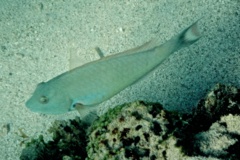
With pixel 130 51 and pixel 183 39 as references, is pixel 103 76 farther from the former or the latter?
pixel 183 39

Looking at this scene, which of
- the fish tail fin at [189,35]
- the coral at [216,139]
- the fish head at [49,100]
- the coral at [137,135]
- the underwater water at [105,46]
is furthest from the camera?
the underwater water at [105,46]

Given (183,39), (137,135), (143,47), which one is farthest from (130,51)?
(137,135)

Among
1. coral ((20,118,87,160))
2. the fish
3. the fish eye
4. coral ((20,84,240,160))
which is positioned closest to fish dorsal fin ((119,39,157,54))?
the fish

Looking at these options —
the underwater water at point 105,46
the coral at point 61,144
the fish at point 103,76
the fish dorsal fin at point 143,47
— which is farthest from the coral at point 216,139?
the coral at point 61,144

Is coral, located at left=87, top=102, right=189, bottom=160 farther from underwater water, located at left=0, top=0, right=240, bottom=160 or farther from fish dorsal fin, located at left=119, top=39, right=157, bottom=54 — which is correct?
underwater water, located at left=0, top=0, right=240, bottom=160

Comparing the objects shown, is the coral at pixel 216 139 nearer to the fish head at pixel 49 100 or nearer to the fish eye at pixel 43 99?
the fish head at pixel 49 100

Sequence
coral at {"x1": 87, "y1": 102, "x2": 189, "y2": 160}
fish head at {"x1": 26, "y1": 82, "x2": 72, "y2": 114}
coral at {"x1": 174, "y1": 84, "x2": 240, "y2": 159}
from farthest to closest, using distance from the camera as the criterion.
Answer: fish head at {"x1": 26, "y1": 82, "x2": 72, "y2": 114}
coral at {"x1": 87, "y1": 102, "x2": 189, "y2": 160}
coral at {"x1": 174, "y1": 84, "x2": 240, "y2": 159}

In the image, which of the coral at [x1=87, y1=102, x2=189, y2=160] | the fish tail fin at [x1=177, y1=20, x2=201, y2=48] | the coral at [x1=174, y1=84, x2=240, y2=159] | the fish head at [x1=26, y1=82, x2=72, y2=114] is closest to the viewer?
the coral at [x1=174, y1=84, x2=240, y2=159]

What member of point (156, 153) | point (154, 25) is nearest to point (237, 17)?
point (154, 25)
